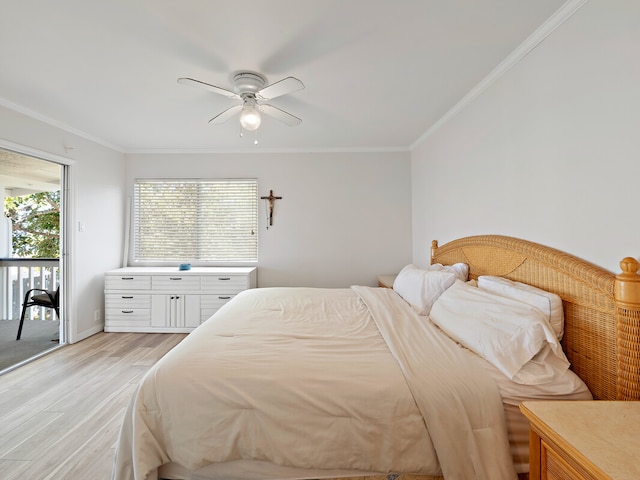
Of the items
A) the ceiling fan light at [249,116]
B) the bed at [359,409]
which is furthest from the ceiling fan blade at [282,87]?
the bed at [359,409]

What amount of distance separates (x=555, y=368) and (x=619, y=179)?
0.91 meters

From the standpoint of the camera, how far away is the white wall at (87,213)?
292 cm

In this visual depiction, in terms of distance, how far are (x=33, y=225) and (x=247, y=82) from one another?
5.53 metres

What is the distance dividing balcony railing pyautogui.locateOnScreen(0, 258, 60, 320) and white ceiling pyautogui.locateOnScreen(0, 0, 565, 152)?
2519 mm

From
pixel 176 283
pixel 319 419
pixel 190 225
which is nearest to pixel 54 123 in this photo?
pixel 190 225

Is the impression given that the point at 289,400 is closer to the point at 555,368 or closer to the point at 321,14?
the point at 555,368

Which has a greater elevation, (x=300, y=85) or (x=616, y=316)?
(x=300, y=85)

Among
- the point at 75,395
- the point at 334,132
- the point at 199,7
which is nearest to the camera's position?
the point at 199,7

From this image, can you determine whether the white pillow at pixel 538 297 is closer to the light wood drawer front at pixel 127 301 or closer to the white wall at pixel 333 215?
the white wall at pixel 333 215

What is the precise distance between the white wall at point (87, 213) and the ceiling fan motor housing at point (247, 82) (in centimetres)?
231

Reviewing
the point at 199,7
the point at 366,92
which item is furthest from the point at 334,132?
the point at 199,7

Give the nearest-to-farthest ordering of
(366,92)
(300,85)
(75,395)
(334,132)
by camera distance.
Result: (300,85)
(75,395)
(366,92)
(334,132)

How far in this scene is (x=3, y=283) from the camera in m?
4.04

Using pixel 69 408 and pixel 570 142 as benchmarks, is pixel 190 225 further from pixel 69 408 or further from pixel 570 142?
pixel 570 142
